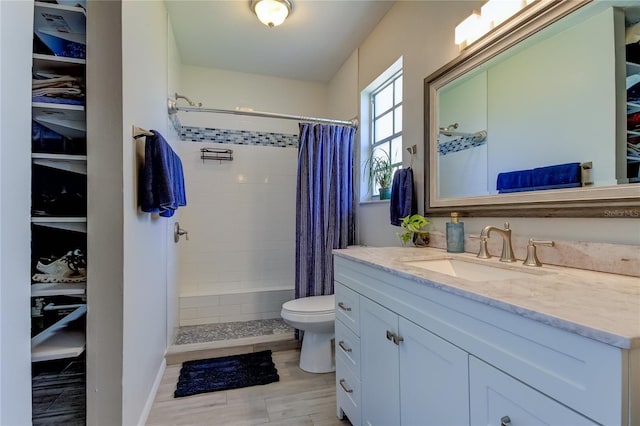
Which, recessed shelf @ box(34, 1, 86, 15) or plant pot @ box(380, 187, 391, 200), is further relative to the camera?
plant pot @ box(380, 187, 391, 200)

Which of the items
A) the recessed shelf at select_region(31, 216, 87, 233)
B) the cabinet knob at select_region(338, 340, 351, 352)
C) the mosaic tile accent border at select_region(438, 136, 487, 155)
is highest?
the mosaic tile accent border at select_region(438, 136, 487, 155)

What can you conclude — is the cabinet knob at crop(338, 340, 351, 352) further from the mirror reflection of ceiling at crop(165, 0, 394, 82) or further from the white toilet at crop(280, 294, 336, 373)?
the mirror reflection of ceiling at crop(165, 0, 394, 82)

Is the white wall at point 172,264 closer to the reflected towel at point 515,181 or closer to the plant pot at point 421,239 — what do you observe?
the plant pot at point 421,239

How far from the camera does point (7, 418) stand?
66 centimetres

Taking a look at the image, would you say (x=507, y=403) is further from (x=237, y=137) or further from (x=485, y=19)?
(x=237, y=137)

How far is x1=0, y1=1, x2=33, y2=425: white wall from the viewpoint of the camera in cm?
64

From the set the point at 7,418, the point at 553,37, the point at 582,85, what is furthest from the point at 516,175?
the point at 7,418

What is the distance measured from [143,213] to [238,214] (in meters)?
1.55

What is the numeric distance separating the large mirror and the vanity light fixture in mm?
39

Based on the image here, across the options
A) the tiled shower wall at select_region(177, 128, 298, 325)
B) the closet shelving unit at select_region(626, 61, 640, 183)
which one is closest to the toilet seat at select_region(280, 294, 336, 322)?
the tiled shower wall at select_region(177, 128, 298, 325)

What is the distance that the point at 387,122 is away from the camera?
2387 mm

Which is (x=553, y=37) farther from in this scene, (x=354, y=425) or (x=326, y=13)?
(x=354, y=425)

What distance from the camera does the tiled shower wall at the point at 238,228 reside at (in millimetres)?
2938

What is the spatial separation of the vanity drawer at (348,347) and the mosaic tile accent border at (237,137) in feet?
7.17
